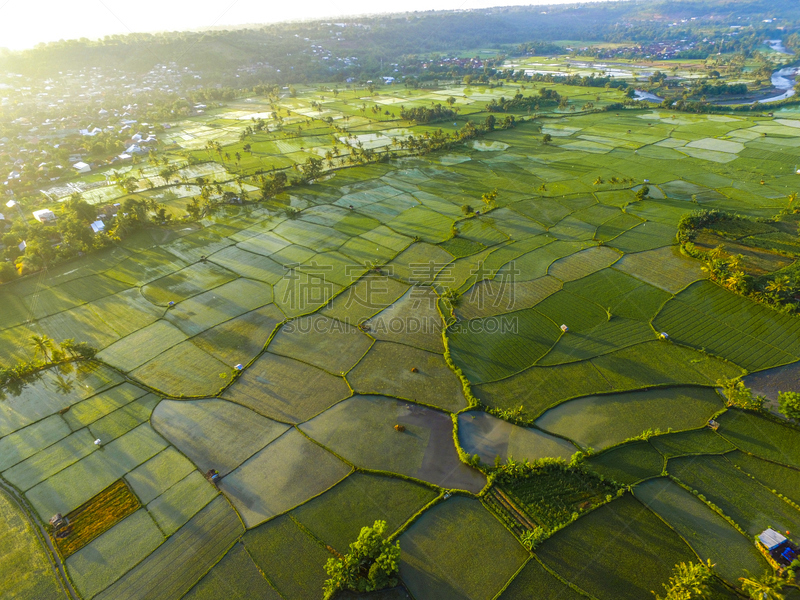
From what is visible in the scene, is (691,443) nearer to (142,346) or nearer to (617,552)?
(617,552)

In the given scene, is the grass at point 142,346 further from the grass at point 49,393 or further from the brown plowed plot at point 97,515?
the brown plowed plot at point 97,515

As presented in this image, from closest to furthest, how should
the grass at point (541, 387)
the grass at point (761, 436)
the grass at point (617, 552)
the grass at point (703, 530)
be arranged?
the grass at point (617, 552) → the grass at point (703, 530) → the grass at point (761, 436) → the grass at point (541, 387)

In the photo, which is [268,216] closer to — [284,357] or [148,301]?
[148,301]

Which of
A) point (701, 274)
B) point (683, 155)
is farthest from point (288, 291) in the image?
point (683, 155)

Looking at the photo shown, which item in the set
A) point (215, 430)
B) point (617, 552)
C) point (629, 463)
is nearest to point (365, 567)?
point (617, 552)

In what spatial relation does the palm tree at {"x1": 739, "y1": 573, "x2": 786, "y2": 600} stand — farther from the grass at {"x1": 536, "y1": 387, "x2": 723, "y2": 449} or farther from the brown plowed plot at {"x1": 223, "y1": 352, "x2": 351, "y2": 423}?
the brown plowed plot at {"x1": 223, "y1": 352, "x2": 351, "y2": 423}

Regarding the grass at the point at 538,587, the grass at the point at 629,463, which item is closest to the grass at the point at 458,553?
the grass at the point at 538,587
